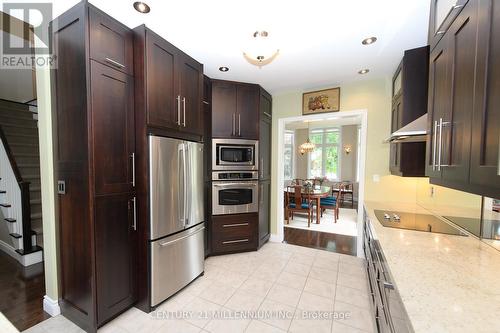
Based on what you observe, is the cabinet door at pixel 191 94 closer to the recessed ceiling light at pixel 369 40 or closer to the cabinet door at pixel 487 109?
the recessed ceiling light at pixel 369 40

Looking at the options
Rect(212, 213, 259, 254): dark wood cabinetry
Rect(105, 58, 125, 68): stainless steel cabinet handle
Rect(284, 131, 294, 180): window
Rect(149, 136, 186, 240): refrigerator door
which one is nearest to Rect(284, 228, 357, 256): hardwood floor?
Rect(212, 213, 259, 254): dark wood cabinetry

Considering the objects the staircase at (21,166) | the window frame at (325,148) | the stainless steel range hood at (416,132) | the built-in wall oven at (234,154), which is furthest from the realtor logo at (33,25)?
the window frame at (325,148)

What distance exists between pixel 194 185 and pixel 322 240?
8.93ft

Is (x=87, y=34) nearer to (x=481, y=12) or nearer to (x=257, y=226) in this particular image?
(x=481, y=12)

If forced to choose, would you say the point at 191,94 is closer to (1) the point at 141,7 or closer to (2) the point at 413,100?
(1) the point at 141,7

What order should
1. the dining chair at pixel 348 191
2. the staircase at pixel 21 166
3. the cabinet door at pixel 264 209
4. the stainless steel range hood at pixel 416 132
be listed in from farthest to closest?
the dining chair at pixel 348 191 < the cabinet door at pixel 264 209 < the staircase at pixel 21 166 < the stainless steel range hood at pixel 416 132

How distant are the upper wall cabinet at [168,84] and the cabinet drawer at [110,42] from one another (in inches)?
2.8

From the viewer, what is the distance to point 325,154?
799cm

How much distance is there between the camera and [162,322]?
6.04 feet

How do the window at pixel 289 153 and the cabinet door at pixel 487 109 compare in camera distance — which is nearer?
the cabinet door at pixel 487 109

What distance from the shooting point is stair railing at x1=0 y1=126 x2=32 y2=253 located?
9.12 feet

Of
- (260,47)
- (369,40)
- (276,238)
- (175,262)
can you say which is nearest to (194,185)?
(175,262)

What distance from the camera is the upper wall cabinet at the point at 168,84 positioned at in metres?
1.84

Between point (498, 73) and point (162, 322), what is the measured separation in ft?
8.70
